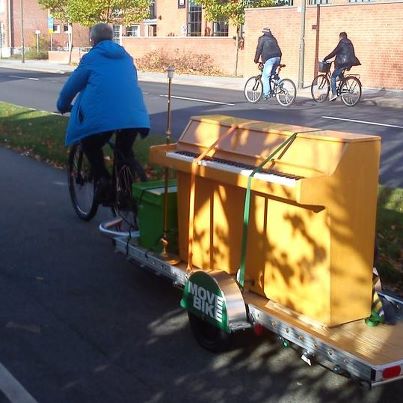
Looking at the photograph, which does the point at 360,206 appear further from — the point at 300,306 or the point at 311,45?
the point at 311,45

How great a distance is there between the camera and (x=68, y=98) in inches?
273

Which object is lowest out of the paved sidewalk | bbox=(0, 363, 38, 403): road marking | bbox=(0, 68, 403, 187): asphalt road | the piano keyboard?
bbox=(0, 363, 38, 403): road marking

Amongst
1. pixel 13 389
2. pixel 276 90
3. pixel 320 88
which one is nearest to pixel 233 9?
pixel 320 88

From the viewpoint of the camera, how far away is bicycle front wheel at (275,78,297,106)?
2092 cm

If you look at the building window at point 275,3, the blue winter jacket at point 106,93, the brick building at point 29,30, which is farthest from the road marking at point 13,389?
the brick building at point 29,30

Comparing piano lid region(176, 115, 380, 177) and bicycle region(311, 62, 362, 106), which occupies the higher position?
piano lid region(176, 115, 380, 177)

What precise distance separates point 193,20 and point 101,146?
42055 millimetres

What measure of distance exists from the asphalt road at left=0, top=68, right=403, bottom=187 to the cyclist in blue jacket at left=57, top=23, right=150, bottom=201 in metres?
4.34

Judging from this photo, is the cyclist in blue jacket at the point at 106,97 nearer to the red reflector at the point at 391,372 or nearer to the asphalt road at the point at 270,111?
the red reflector at the point at 391,372

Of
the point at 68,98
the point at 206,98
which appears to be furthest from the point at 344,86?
the point at 68,98

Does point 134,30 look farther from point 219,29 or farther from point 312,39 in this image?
point 312,39

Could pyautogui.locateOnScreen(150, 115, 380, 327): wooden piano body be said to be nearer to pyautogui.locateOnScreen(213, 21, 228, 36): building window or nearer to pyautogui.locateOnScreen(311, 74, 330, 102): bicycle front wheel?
pyautogui.locateOnScreen(311, 74, 330, 102): bicycle front wheel

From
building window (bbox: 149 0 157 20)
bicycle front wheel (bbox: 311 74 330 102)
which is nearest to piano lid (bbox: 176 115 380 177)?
bicycle front wheel (bbox: 311 74 330 102)

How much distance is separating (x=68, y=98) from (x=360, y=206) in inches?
146
